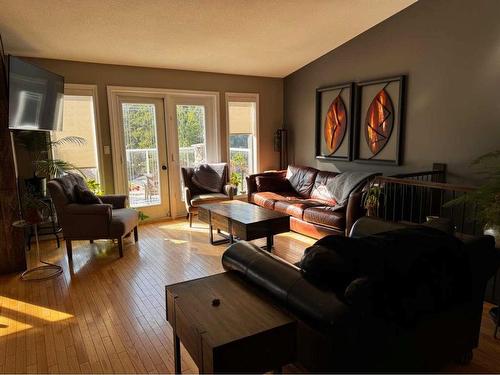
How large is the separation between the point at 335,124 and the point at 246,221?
2531 mm

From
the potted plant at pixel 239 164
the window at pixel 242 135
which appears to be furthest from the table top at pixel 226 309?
the potted plant at pixel 239 164

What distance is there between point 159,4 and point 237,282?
9.65 feet

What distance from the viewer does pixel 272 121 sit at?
21.1 ft

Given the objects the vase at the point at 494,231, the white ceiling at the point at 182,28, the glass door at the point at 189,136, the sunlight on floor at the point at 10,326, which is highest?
the white ceiling at the point at 182,28

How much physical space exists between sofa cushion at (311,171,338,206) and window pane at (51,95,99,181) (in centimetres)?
323

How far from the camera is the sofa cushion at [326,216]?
13.3 ft

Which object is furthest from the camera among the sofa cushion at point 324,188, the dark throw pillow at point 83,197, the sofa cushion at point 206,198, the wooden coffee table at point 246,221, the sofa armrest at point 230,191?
the sofa armrest at point 230,191

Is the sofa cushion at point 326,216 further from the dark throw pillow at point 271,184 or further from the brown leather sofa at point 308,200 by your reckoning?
the dark throw pillow at point 271,184

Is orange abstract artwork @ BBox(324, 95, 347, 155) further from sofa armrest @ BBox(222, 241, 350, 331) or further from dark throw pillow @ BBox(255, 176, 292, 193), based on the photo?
sofa armrest @ BBox(222, 241, 350, 331)

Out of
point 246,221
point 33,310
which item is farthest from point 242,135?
point 33,310

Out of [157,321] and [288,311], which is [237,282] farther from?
[157,321]

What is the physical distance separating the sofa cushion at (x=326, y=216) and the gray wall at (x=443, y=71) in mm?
1090

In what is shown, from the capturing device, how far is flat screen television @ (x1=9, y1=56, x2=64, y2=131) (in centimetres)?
323

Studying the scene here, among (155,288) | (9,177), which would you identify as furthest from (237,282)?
(9,177)
